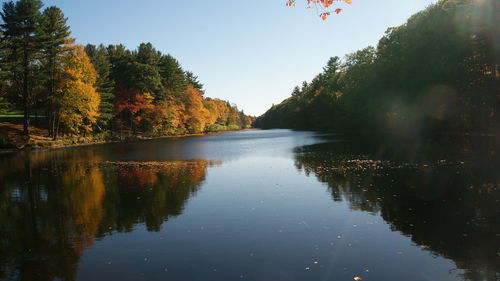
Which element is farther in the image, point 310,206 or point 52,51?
point 52,51

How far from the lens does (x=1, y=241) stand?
32.1 feet

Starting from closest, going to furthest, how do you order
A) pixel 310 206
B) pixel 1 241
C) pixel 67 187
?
pixel 1 241, pixel 310 206, pixel 67 187

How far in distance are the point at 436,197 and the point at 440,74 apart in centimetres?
3592

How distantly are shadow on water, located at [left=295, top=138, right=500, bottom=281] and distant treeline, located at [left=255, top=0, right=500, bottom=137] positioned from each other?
17.0 meters

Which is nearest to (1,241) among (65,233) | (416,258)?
(65,233)

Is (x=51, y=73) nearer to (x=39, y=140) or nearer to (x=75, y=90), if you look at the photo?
(x=75, y=90)

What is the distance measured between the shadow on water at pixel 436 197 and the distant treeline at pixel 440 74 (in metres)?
17.0

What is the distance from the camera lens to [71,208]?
13.2 meters

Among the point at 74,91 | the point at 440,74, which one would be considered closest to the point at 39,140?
the point at 74,91

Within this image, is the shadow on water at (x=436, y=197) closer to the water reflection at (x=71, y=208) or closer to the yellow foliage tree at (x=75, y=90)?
the water reflection at (x=71, y=208)

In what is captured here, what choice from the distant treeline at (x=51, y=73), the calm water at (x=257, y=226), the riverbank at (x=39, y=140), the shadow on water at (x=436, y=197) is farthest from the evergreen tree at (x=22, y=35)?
the shadow on water at (x=436, y=197)

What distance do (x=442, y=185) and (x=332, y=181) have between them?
491 cm

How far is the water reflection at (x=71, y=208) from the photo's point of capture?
837cm

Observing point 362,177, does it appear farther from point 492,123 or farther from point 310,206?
point 492,123
